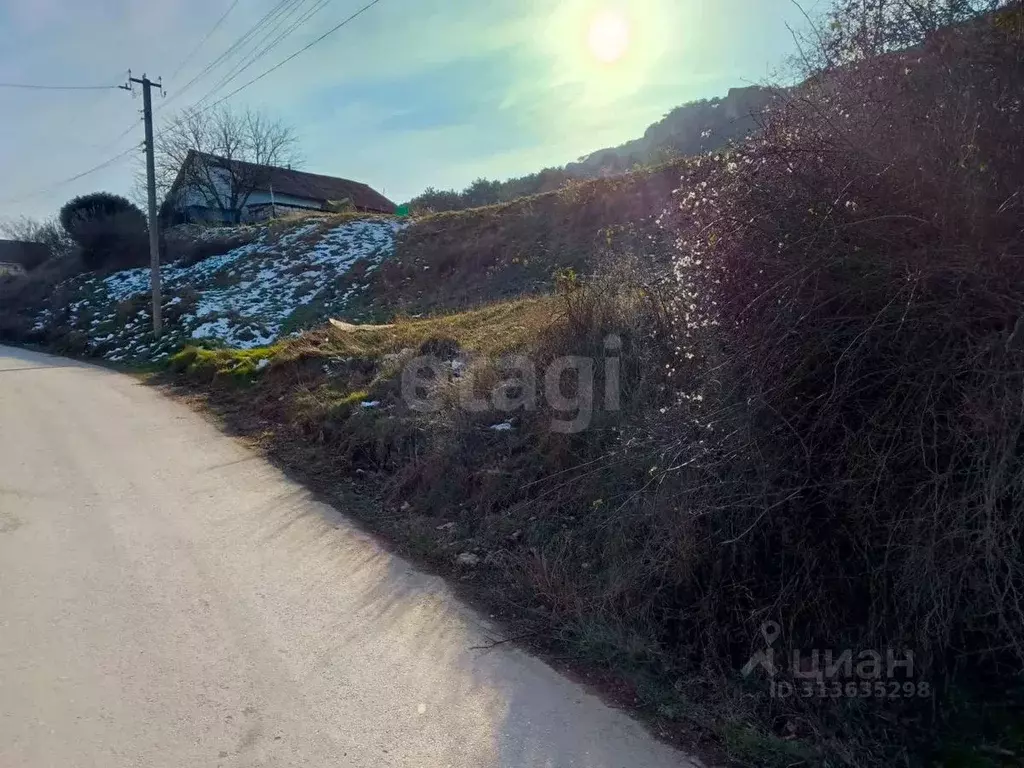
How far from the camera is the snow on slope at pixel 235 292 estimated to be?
16.3 meters

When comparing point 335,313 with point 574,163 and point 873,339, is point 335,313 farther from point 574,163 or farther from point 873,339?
point 574,163

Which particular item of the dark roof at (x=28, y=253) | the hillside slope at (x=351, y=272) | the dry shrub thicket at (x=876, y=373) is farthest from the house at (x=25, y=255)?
the dry shrub thicket at (x=876, y=373)

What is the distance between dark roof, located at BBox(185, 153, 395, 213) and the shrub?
26.3 ft

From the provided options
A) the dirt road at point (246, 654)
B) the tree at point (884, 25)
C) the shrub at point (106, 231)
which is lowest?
the dirt road at point (246, 654)

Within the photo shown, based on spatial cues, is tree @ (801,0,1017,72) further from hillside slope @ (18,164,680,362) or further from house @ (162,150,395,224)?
house @ (162,150,395,224)

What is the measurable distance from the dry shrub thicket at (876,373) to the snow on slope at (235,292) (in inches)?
523

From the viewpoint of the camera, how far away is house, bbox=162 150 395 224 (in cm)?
3744

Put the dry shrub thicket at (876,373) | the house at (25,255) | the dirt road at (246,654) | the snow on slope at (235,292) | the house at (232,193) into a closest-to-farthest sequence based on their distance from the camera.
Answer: the dry shrub thicket at (876,373) < the dirt road at (246,654) < the snow on slope at (235,292) < the house at (25,255) < the house at (232,193)

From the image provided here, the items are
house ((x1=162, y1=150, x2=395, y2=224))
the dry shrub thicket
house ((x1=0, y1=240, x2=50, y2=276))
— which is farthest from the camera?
house ((x1=162, y1=150, x2=395, y2=224))

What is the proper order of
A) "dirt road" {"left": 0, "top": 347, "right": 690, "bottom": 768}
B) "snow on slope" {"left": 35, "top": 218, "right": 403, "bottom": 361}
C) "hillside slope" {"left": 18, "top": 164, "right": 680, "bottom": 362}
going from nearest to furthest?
"dirt road" {"left": 0, "top": 347, "right": 690, "bottom": 768} → "hillside slope" {"left": 18, "top": 164, "right": 680, "bottom": 362} → "snow on slope" {"left": 35, "top": 218, "right": 403, "bottom": 361}

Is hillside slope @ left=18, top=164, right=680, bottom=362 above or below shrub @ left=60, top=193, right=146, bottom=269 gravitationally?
below

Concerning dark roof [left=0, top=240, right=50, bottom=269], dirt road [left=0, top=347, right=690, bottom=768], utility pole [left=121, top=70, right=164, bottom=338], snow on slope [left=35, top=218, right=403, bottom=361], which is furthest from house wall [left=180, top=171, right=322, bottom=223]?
dirt road [left=0, top=347, right=690, bottom=768]

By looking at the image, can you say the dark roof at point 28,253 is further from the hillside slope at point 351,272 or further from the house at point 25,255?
the hillside slope at point 351,272

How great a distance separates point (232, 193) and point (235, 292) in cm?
2191
